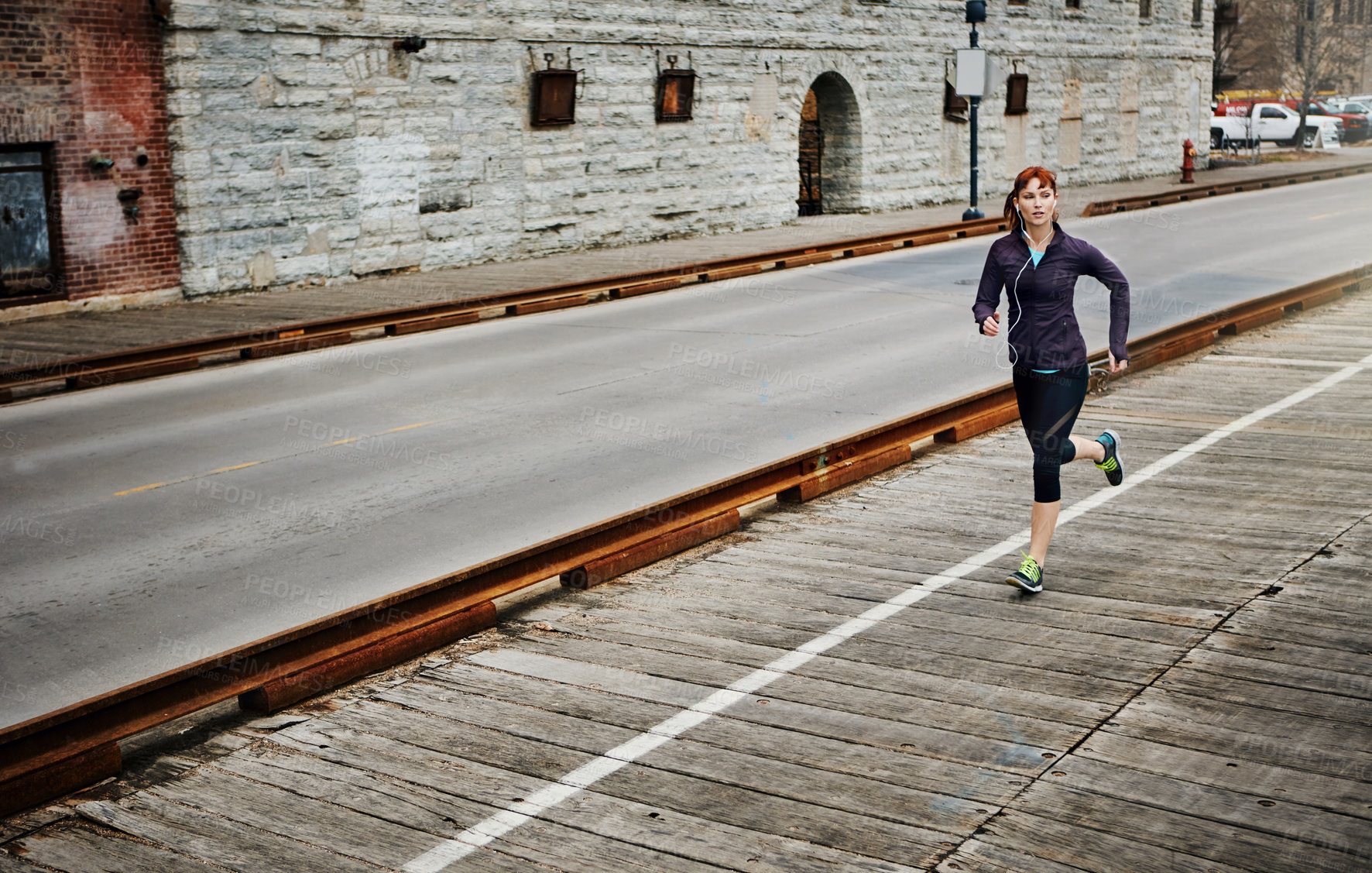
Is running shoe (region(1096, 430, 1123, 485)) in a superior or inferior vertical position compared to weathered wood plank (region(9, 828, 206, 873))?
superior

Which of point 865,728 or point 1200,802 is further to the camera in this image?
point 865,728

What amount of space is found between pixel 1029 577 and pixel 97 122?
1547 centimetres

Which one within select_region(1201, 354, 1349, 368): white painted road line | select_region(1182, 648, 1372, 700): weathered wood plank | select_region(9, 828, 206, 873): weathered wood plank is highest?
select_region(1201, 354, 1349, 368): white painted road line

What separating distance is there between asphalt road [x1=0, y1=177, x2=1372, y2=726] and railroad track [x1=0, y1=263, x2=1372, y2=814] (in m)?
1.06

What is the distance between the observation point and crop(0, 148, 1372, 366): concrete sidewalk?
1608 cm

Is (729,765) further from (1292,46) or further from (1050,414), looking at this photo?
(1292,46)

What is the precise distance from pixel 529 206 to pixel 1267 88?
7155 centimetres

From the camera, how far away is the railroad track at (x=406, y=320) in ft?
45.8

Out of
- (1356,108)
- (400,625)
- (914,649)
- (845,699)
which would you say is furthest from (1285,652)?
(1356,108)

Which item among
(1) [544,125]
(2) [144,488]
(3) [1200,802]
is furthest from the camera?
(1) [544,125]

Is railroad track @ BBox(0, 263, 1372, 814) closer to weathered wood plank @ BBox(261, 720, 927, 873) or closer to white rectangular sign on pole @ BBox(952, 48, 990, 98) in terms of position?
weathered wood plank @ BBox(261, 720, 927, 873)

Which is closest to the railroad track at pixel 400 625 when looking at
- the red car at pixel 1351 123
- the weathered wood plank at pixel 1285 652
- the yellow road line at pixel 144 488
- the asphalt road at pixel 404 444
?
the asphalt road at pixel 404 444

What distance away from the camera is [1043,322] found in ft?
20.9

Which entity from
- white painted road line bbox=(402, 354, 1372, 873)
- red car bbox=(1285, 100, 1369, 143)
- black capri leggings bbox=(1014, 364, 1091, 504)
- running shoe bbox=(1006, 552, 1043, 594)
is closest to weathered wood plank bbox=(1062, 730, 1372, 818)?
white painted road line bbox=(402, 354, 1372, 873)
